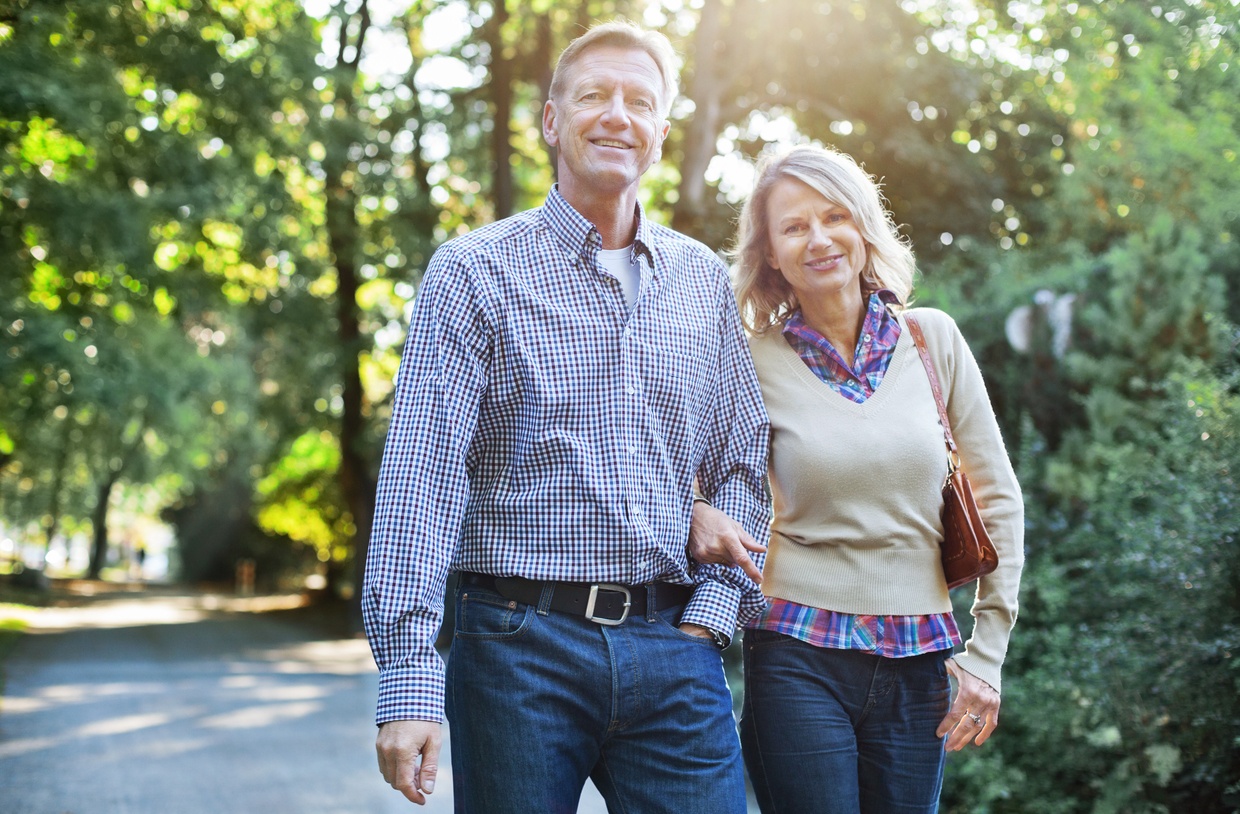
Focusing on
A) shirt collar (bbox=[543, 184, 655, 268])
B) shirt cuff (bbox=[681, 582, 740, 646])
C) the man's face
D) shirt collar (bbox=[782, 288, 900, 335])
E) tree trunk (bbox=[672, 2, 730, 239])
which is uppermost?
tree trunk (bbox=[672, 2, 730, 239])

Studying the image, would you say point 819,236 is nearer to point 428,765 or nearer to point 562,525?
point 562,525

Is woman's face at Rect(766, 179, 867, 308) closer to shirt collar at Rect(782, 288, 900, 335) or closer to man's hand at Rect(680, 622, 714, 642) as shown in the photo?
shirt collar at Rect(782, 288, 900, 335)

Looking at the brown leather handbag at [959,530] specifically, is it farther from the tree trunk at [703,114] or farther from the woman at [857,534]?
the tree trunk at [703,114]

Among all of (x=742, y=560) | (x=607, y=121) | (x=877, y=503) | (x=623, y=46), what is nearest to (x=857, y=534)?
(x=877, y=503)

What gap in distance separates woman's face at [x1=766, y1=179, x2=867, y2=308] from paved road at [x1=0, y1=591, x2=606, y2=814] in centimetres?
445

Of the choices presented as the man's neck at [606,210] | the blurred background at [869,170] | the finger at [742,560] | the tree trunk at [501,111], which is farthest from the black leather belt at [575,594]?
the tree trunk at [501,111]

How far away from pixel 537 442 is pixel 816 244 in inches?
36.2

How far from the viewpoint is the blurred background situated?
5750 millimetres

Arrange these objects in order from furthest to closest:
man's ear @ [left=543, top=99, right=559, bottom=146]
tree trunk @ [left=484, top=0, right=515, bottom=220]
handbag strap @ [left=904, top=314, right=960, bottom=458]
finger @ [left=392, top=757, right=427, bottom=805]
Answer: tree trunk @ [left=484, top=0, right=515, bottom=220]
handbag strap @ [left=904, top=314, right=960, bottom=458]
man's ear @ [left=543, top=99, right=559, bottom=146]
finger @ [left=392, top=757, right=427, bottom=805]

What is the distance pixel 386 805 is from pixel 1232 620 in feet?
14.4

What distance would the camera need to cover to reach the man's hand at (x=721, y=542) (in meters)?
2.62

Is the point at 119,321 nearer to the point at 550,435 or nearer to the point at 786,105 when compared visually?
the point at 786,105

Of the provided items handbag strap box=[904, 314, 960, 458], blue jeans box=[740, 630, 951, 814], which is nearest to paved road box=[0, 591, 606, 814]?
blue jeans box=[740, 630, 951, 814]

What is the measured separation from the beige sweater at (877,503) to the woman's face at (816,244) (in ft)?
0.67
